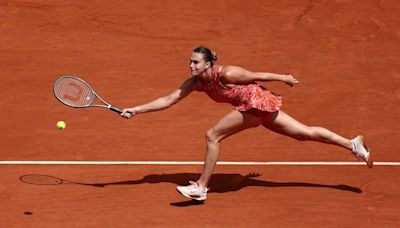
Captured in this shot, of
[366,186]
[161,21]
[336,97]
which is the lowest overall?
[366,186]

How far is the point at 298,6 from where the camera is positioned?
16562 millimetres

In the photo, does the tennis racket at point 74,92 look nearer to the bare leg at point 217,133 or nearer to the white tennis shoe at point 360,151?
the bare leg at point 217,133

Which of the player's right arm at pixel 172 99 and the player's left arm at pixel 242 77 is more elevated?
the player's left arm at pixel 242 77

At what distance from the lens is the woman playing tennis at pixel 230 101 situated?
10594 millimetres

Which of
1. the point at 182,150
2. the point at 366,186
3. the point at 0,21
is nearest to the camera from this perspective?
the point at 366,186

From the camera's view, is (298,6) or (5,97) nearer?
(5,97)

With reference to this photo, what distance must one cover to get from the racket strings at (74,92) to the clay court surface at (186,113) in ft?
3.26

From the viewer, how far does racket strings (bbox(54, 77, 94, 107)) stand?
11.1 meters

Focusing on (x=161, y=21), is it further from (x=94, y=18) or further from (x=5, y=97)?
(x=5, y=97)

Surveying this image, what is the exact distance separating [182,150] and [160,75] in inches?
93.4

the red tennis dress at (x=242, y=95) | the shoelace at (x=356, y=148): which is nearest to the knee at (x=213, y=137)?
the red tennis dress at (x=242, y=95)

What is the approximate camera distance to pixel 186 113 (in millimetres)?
13609

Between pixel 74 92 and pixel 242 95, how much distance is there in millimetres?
1986

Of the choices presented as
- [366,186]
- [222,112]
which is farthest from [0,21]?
[366,186]
